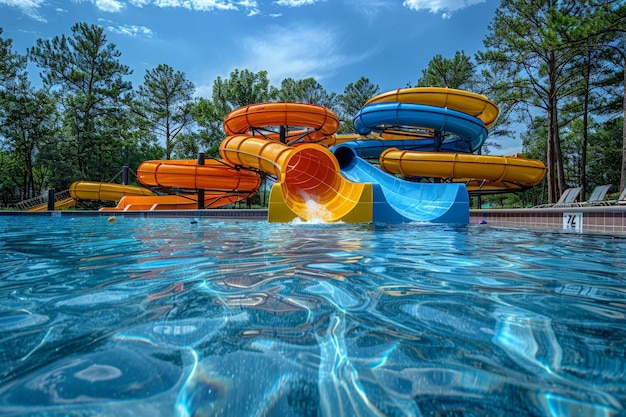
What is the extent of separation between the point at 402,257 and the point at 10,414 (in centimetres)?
223

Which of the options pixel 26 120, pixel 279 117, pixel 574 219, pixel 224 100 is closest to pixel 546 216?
pixel 574 219

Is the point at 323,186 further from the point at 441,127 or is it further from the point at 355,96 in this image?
the point at 355,96

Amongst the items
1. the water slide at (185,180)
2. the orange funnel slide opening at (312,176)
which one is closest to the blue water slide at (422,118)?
the orange funnel slide opening at (312,176)

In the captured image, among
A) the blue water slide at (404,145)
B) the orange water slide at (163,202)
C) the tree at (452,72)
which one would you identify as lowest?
the orange water slide at (163,202)

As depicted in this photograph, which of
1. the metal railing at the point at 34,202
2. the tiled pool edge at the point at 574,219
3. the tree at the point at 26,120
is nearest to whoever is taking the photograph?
the tiled pool edge at the point at 574,219

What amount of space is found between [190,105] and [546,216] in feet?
78.7

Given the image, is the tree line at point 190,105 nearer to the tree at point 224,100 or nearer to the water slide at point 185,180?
the tree at point 224,100

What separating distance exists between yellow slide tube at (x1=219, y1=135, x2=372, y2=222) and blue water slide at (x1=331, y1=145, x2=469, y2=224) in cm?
34

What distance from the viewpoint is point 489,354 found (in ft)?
3.01

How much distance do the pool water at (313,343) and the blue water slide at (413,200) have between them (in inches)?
187

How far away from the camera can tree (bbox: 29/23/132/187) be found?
21219 millimetres

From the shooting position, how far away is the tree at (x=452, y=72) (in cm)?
2064

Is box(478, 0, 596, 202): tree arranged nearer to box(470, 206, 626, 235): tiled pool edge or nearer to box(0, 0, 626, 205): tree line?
box(0, 0, 626, 205): tree line

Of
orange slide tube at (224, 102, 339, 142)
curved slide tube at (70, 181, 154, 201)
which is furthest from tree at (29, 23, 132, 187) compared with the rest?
orange slide tube at (224, 102, 339, 142)
